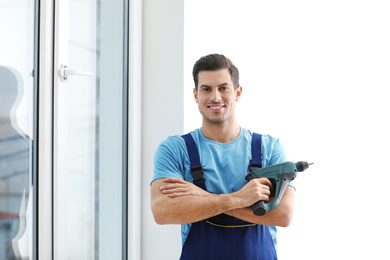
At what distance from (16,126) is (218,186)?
799 mm

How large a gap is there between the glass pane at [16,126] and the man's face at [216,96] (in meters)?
0.69

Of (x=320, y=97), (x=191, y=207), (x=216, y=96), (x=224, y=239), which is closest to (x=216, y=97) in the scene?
(x=216, y=96)

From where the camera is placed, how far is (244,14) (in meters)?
2.30

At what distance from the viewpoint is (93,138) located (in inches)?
73.1

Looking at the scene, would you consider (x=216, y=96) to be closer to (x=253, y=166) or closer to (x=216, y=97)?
(x=216, y=97)

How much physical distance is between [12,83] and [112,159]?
0.77 metres

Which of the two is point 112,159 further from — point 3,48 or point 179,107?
point 3,48

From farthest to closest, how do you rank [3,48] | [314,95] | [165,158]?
[314,95] → [165,158] → [3,48]

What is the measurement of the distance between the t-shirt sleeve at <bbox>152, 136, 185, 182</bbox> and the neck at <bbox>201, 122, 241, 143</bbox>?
0.13 meters

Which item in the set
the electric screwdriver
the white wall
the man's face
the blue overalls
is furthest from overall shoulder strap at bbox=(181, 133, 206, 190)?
the white wall

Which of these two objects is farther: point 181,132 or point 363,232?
point 363,232

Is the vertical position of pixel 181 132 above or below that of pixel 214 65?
below

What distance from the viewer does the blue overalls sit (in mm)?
1467

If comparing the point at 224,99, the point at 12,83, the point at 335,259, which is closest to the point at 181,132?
the point at 224,99
